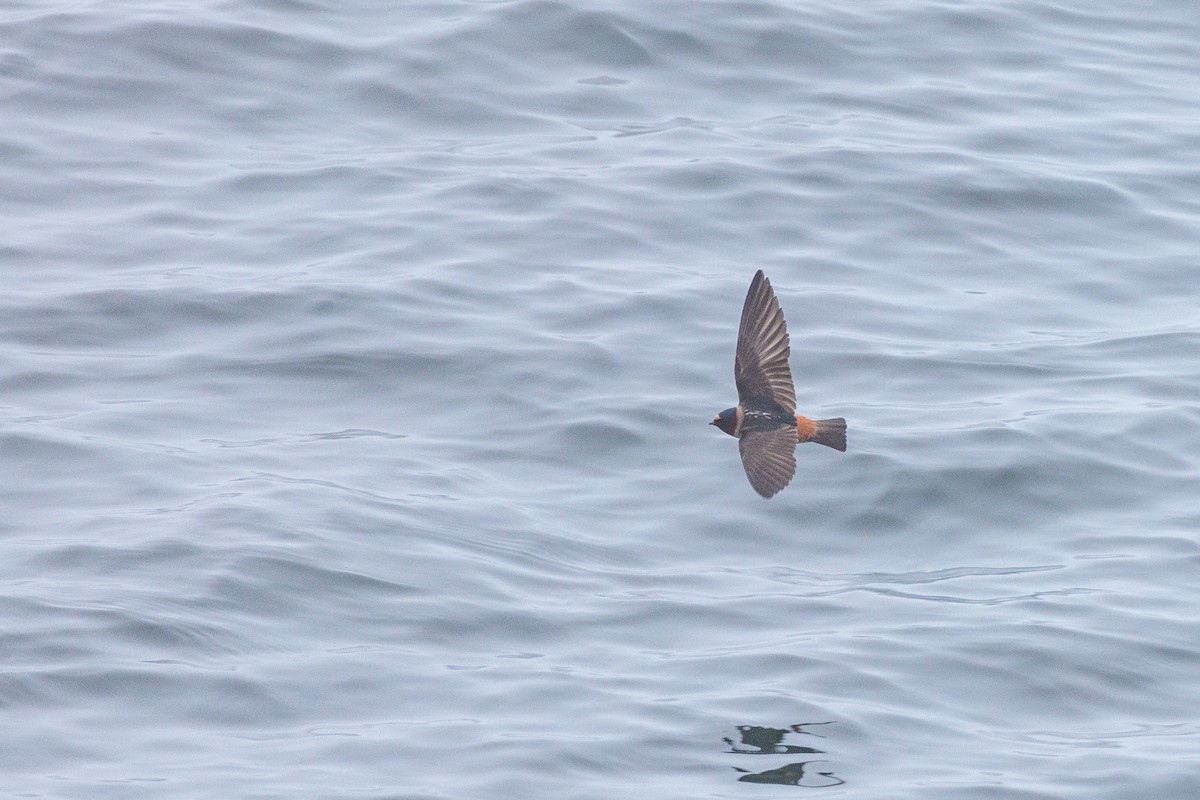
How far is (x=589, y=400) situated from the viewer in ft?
36.5

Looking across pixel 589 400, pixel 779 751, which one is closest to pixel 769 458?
pixel 779 751

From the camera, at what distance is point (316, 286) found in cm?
1217

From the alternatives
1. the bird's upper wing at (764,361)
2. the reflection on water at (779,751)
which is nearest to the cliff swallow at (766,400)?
the bird's upper wing at (764,361)

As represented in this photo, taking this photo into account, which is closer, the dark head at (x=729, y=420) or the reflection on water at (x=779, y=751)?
the reflection on water at (x=779, y=751)

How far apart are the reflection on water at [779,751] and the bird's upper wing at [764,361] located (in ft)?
4.54

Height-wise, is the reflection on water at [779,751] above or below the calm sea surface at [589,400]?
below

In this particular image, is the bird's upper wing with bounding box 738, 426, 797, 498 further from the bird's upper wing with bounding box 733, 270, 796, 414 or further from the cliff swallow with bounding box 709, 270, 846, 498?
the bird's upper wing with bounding box 733, 270, 796, 414

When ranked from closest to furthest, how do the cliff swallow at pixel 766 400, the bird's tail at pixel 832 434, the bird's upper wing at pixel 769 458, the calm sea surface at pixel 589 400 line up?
the bird's upper wing at pixel 769 458 → the calm sea surface at pixel 589 400 → the cliff swallow at pixel 766 400 → the bird's tail at pixel 832 434

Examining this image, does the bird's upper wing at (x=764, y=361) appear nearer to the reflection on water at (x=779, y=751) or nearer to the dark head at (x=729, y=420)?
the dark head at (x=729, y=420)

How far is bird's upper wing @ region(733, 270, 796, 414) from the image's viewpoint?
8.63 metres

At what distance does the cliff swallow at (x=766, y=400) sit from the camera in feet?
27.5

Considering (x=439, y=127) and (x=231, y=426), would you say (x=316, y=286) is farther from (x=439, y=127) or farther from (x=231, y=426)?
(x=439, y=127)

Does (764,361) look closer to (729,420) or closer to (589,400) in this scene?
(729,420)

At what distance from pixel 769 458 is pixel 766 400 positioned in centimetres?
51
